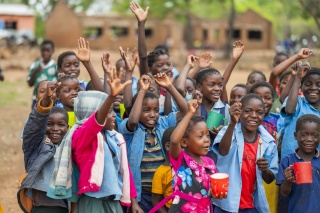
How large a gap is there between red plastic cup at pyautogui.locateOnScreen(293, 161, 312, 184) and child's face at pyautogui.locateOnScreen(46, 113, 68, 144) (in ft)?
5.74

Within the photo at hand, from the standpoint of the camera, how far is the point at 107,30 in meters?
39.5

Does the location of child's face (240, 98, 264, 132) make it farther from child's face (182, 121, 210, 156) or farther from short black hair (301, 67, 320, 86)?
short black hair (301, 67, 320, 86)

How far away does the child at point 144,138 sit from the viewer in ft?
15.4

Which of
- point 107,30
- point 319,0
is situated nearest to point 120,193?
point 319,0

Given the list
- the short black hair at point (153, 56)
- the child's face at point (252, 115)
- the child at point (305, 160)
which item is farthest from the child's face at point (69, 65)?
the child at point (305, 160)

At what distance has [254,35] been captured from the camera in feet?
158

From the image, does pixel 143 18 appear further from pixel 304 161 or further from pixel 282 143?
pixel 304 161

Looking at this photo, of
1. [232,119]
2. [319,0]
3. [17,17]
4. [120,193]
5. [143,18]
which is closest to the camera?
[120,193]

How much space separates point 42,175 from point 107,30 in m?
35.5

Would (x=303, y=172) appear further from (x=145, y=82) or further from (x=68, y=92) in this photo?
(x=68, y=92)

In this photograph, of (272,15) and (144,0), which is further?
(272,15)

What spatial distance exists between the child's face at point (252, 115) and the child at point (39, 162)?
141 cm

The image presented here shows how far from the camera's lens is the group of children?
3990mm

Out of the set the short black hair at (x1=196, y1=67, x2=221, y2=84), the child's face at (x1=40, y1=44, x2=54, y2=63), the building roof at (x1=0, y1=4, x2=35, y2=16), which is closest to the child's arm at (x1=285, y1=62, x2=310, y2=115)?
the short black hair at (x1=196, y1=67, x2=221, y2=84)
